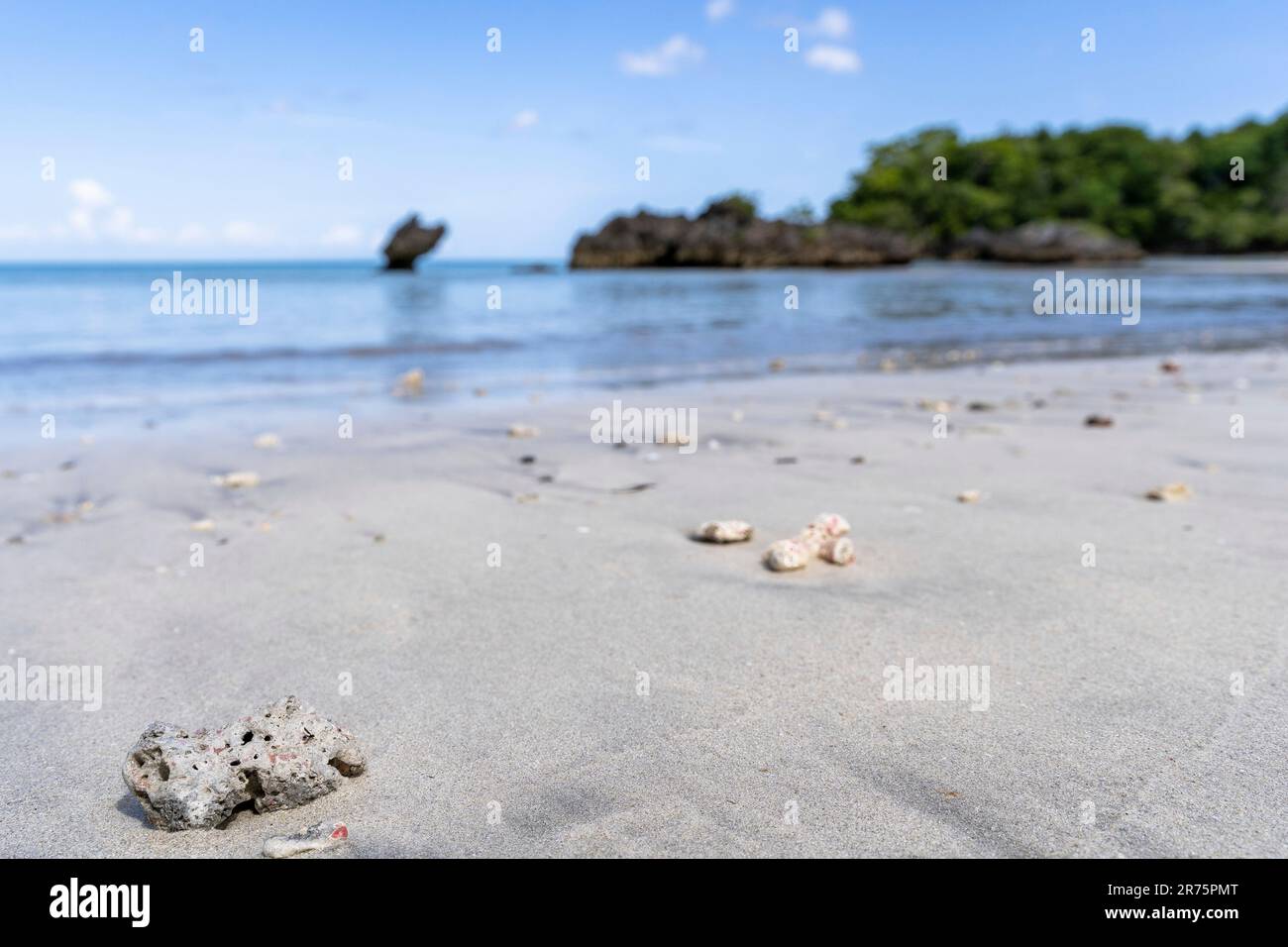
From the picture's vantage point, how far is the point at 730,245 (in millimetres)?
77625

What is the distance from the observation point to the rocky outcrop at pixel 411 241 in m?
74.1

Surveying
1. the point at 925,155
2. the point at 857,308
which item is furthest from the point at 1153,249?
the point at 857,308

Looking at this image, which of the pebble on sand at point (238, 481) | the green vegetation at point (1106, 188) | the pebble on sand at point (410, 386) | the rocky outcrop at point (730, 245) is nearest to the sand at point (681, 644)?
the pebble on sand at point (238, 481)

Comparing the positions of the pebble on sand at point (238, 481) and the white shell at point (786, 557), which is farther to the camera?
the pebble on sand at point (238, 481)

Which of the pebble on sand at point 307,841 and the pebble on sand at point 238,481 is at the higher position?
the pebble on sand at point 238,481

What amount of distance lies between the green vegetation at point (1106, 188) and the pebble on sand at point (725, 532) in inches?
3719

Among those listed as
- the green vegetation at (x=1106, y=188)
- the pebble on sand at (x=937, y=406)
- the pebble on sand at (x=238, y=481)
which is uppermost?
the green vegetation at (x=1106, y=188)

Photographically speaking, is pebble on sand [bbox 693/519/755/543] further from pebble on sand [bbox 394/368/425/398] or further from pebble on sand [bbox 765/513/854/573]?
pebble on sand [bbox 394/368/425/398]

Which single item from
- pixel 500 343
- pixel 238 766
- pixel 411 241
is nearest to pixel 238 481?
pixel 238 766

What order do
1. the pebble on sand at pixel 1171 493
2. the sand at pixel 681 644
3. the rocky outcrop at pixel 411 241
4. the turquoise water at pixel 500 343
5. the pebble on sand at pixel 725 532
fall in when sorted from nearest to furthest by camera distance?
the sand at pixel 681 644 < the pebble on sand at pixel 725 532 < the pebble on sand at pixel 1171 493 < the turquoise water at pixel 500 343 < the rocky outcrop at pixel 411 241

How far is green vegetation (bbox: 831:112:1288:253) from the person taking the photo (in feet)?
295

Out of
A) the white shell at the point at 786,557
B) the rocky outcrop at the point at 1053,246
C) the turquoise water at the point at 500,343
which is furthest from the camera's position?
the rocky outcrop at the point at 1053,246

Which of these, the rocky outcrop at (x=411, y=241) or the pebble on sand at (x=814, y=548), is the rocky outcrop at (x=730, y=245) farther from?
the pebble on sand at (x=814, y=548)
